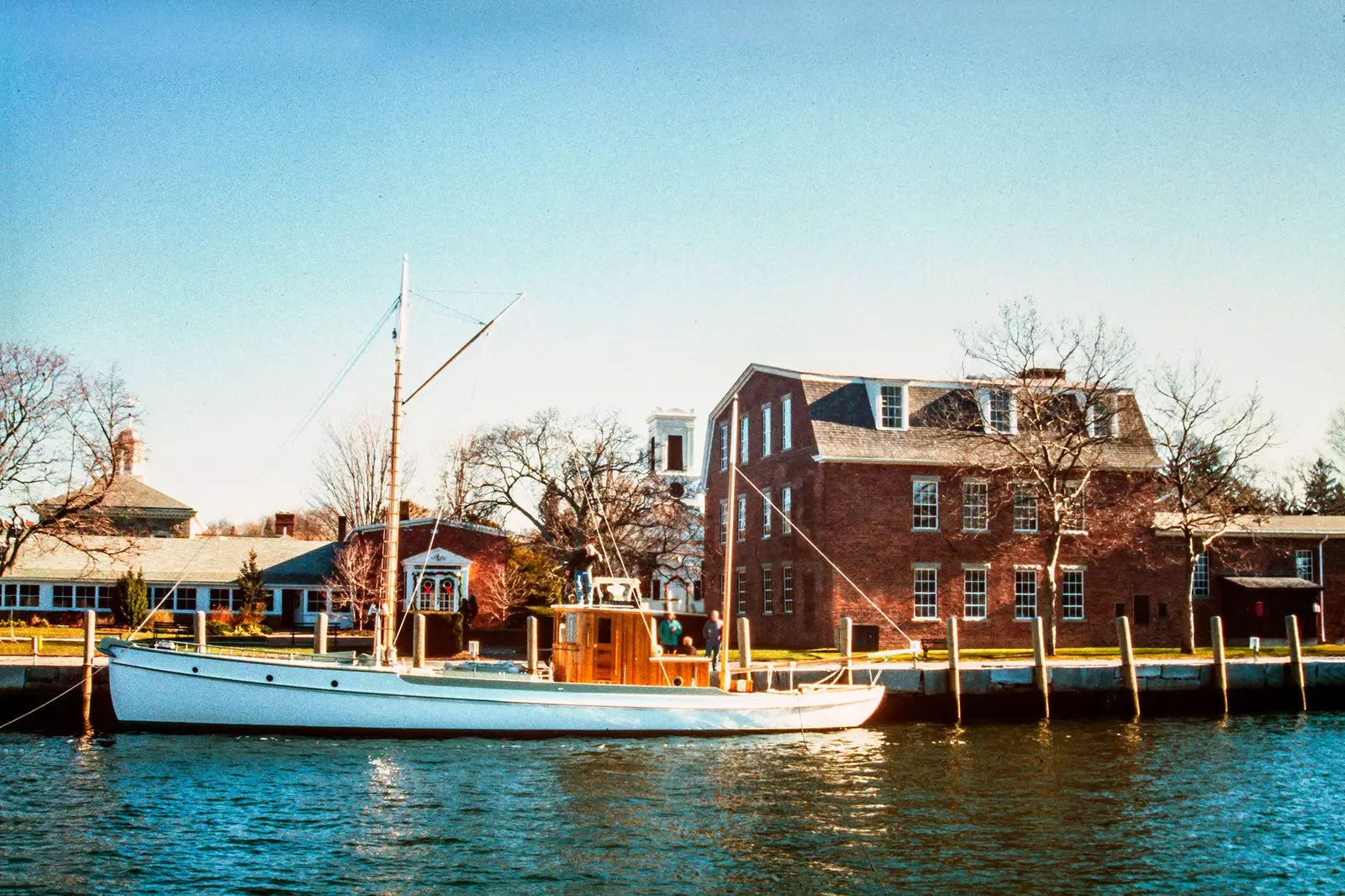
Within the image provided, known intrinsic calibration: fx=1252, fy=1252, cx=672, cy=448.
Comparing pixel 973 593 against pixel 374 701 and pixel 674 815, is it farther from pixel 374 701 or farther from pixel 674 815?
pixel 674 815

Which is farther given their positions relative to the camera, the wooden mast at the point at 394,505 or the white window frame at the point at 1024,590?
the white window frame at the point at 1024,590

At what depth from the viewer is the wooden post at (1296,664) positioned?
31.5 meters

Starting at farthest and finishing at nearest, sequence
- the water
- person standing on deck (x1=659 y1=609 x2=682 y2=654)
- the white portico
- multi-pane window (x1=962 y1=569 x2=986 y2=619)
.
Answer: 1. the white portico
2. multi-pane window (x1=962 y1=569 x2=986 y2=619)
3. person standing on deck (x1=659 y1=609 x2=682 y2=654)
4. the water

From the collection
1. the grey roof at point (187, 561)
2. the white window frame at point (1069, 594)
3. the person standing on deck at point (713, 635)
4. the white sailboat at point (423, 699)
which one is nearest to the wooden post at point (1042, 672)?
the white sailboat at point (423, 699)

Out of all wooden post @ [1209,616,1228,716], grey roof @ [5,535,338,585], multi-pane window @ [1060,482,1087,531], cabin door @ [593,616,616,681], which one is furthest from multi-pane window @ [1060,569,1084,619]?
grey roof @ [5,535,338,585]

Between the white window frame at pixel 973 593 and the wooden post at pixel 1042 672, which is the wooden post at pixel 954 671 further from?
the white window frame at pixel 973 593

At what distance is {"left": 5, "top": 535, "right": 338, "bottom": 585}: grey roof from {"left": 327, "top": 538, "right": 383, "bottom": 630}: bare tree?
3.40 meters

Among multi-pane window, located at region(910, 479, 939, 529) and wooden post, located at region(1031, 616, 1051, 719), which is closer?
wooden post, located at region(1031, 616, 1051, 719)

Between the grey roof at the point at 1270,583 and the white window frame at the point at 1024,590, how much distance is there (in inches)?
314

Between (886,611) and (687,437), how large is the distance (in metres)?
41.4

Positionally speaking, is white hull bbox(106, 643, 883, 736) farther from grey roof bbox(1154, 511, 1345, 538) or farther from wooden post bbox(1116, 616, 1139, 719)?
grey roof bbox(1154, 511, 1345, 538)

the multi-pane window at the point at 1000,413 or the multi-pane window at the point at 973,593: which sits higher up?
the multi-pane window at the point at 1000,413

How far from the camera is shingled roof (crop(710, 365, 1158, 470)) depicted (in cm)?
4116

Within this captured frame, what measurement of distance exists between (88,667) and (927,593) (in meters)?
25.3
